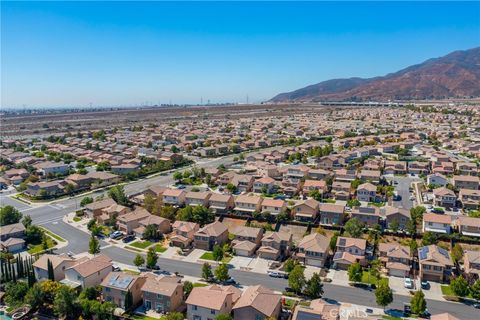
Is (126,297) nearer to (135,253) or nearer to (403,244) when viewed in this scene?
(135,253)

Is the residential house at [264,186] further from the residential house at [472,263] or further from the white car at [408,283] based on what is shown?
the residential house at [472,263]

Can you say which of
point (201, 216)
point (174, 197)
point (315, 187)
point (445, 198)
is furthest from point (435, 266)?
point (174, 197)

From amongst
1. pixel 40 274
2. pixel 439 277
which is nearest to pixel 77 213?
pixel 40 274

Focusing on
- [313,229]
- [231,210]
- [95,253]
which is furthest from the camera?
[231,210]

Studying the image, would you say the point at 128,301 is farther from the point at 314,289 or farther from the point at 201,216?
the point at 201,216

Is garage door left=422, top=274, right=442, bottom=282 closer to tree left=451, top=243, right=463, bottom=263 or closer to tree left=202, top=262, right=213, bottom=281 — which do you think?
tree left=451, top=243, right=463, bottom=263

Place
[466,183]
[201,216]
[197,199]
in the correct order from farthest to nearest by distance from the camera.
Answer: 1. [466,183]
2. [197,199]
3. [201,216]

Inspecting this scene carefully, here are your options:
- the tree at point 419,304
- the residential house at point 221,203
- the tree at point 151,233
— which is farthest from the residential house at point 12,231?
the tree at point 419,304
